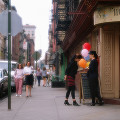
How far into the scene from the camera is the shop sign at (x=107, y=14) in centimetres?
1059

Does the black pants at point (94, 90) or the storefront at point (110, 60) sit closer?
the black pants at point (94, 90)

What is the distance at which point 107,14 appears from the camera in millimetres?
10758

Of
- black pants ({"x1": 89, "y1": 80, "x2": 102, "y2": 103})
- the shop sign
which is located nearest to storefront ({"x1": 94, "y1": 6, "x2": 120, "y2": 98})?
black pants ({"x1": 89, "y1": 80, "x2": 102, "y2": 103})

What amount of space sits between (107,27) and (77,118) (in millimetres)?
4467

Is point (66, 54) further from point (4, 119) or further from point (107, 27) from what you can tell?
point (4, 119)

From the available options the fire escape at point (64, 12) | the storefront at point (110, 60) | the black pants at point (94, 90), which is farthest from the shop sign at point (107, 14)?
the fire escape at point (64, 12)

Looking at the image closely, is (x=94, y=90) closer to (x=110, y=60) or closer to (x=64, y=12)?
(x=110, y=60)

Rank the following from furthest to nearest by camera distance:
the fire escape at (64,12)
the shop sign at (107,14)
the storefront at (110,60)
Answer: the fire escape at (64,12), the storefront at (110,60), the shop sign at (107,14)

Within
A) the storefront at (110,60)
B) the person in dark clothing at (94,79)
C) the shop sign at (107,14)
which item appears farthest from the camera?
the storefront at (110,60)

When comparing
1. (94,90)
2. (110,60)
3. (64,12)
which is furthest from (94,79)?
(64,12)

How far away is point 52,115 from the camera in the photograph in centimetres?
915

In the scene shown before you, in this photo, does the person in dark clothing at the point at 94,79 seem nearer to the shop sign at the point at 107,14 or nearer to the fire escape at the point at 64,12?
the shop sign at the point at 107,14

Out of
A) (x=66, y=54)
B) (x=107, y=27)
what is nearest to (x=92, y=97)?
(x=107, y=27)

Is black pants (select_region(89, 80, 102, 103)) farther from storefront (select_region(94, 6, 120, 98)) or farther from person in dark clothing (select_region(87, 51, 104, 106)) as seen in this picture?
storefront (select_region(94, 6, 120, 98))
